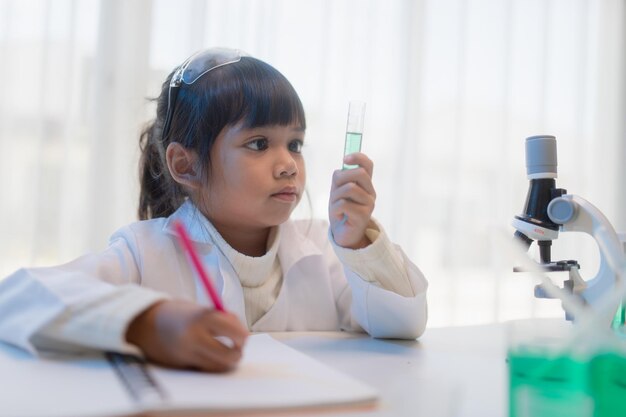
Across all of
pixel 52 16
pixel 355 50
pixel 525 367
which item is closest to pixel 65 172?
pixel 52 16

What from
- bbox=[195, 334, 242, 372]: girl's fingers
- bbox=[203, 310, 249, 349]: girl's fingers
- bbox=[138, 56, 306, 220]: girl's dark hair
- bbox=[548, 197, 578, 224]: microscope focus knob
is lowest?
bbox=[195, 334, 242, 372]: girl's fingers

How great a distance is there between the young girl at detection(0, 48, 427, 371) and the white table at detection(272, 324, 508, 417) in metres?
0.08

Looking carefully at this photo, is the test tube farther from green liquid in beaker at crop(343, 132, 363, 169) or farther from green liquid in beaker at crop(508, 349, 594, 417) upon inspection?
green liquid in beaker at crop(508, 349, 594, 417)

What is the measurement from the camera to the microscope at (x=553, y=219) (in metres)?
0.80

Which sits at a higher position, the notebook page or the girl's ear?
the girl's ear

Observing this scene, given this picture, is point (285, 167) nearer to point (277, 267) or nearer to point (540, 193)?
point (277, 267)

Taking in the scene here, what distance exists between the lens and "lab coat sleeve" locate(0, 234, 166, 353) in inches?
22.2

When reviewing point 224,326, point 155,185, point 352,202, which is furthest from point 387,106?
point 224,326

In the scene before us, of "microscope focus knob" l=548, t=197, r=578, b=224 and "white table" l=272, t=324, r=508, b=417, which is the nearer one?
"white table" l=272, t=324, r=508, b=417

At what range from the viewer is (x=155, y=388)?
0.48 meters

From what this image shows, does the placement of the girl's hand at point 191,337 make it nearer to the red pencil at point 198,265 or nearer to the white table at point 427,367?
the red pencil at point 198,265

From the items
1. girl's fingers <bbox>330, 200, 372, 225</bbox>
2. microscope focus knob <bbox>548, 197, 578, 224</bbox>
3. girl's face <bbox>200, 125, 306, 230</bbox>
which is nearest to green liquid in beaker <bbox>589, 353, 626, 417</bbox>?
microscope focus knob <bbox>548, 197, 578, 224</bbox>

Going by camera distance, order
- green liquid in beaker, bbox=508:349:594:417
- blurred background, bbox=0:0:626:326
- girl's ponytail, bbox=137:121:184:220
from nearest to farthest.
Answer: green liquid in beaker, bbox=508:349:594:417 → girl's ponytail, bbox=137:121:184:220 → blurred background, bbox=0:0:626:326

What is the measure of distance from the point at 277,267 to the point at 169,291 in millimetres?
222
